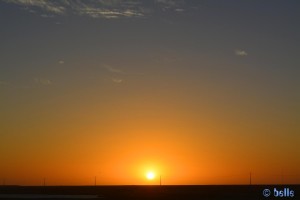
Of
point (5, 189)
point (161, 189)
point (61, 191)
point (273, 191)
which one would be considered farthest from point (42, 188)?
point (273, 191)

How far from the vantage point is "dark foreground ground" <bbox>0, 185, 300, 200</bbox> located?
8588 centimetres

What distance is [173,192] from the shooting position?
108250 millimetres

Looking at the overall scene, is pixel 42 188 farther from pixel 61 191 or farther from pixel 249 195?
pixel 249 195

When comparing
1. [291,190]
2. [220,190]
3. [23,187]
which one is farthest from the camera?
[23,187]

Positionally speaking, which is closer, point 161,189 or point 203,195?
point 203,195

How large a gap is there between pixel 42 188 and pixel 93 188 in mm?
14359

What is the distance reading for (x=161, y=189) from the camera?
11469 cm

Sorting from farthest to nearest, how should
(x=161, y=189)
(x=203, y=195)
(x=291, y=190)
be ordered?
(x=161, y=189), (x=203, y=195), (x=291, y=190)

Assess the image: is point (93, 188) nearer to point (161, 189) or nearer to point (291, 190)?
point (161, 189)

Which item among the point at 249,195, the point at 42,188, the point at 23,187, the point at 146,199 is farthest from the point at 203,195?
the point at 23,187

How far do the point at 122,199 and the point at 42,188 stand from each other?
56260 mm

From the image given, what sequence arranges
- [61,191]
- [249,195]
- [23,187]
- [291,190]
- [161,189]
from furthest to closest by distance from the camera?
1. [23,187]
2. [61,191]
3. [161,189]
4. [249,195]
5. [291,190]

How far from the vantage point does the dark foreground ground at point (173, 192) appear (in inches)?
3381

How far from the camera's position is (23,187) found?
153250 mm
